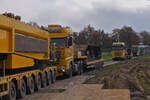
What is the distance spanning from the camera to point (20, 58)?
12.9m

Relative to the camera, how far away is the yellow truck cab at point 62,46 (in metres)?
21.3

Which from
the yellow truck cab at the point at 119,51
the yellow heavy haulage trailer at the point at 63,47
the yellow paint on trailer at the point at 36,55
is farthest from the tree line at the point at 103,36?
the yellow paint on trailer at the point at 36,55

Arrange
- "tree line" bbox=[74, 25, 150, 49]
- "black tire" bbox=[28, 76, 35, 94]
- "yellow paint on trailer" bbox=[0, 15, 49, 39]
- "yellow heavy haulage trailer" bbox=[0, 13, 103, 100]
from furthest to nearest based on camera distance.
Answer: "tree line" bbox=[74, 25, 150, 49], "black tire" bbox=[28, 76, 35, 94], "yellow heavy haulage trailer" bbox=[0, 13, 103, 100], "yellow paint on trailer" bbox=[0, 15, 49, 39]

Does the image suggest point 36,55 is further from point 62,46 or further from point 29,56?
point 62,46

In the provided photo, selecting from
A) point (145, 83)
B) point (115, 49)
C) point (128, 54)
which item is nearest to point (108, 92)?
point (145, 83)

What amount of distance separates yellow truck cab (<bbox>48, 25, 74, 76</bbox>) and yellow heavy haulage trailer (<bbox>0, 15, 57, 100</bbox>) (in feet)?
11.0

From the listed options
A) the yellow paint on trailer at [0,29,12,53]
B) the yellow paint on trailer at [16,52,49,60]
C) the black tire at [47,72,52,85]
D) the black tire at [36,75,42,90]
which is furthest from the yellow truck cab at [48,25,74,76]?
the yellow paint on trailer at [0,29,12,53]

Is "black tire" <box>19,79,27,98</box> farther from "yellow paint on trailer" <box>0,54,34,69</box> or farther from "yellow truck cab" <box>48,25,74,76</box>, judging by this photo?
"yellow truck cab" <box>48,25,74,76</box>

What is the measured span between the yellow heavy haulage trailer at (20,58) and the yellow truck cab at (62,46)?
11.0 ft

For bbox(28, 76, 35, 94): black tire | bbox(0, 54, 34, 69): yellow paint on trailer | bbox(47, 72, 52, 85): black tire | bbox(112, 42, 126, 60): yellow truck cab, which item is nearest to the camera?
bbox(0, 54, 34, 69): yellow paint on trailer

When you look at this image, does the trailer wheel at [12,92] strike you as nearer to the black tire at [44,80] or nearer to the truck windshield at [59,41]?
the black tire at [44,80]

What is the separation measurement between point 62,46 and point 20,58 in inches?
346

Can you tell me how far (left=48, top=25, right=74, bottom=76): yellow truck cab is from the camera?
2133 centimetres

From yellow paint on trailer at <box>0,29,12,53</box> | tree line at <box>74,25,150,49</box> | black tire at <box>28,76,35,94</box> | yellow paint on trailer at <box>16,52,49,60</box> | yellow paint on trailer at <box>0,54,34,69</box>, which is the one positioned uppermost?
tree line at <box>74,25,150,49</box>
